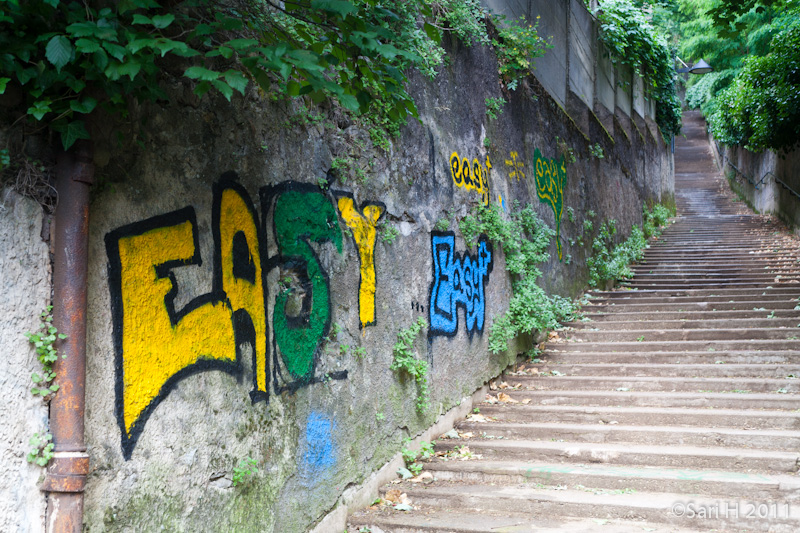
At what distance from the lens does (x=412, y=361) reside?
4863mm

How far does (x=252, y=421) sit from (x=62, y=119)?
1781 millimetres

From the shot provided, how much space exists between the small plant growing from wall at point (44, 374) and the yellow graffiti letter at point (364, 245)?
221 cm

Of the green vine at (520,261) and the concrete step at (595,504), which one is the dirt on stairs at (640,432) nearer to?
the concrete step at (595,504)

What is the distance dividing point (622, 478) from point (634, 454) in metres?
0.46

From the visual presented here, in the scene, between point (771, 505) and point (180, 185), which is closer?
point (180, 185)

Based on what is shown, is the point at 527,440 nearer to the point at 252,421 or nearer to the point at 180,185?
the point at 252,421

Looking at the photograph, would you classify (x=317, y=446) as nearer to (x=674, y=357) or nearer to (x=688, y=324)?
(x=674, y=357)

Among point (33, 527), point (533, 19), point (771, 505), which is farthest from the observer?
point (533, 19)

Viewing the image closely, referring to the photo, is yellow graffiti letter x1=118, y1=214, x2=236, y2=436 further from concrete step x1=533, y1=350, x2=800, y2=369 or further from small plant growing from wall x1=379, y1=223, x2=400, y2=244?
concrete step x1=533, y1=350, x2=800, y2=369

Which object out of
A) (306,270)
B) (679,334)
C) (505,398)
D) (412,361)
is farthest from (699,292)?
(306,270)

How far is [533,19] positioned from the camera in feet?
30.0

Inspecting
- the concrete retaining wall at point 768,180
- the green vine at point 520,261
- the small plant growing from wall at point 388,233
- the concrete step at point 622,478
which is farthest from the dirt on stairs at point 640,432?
the concrete retaining wall at point 768,180

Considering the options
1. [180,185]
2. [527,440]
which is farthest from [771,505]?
[180,185]

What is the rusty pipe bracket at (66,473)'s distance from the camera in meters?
2.29
